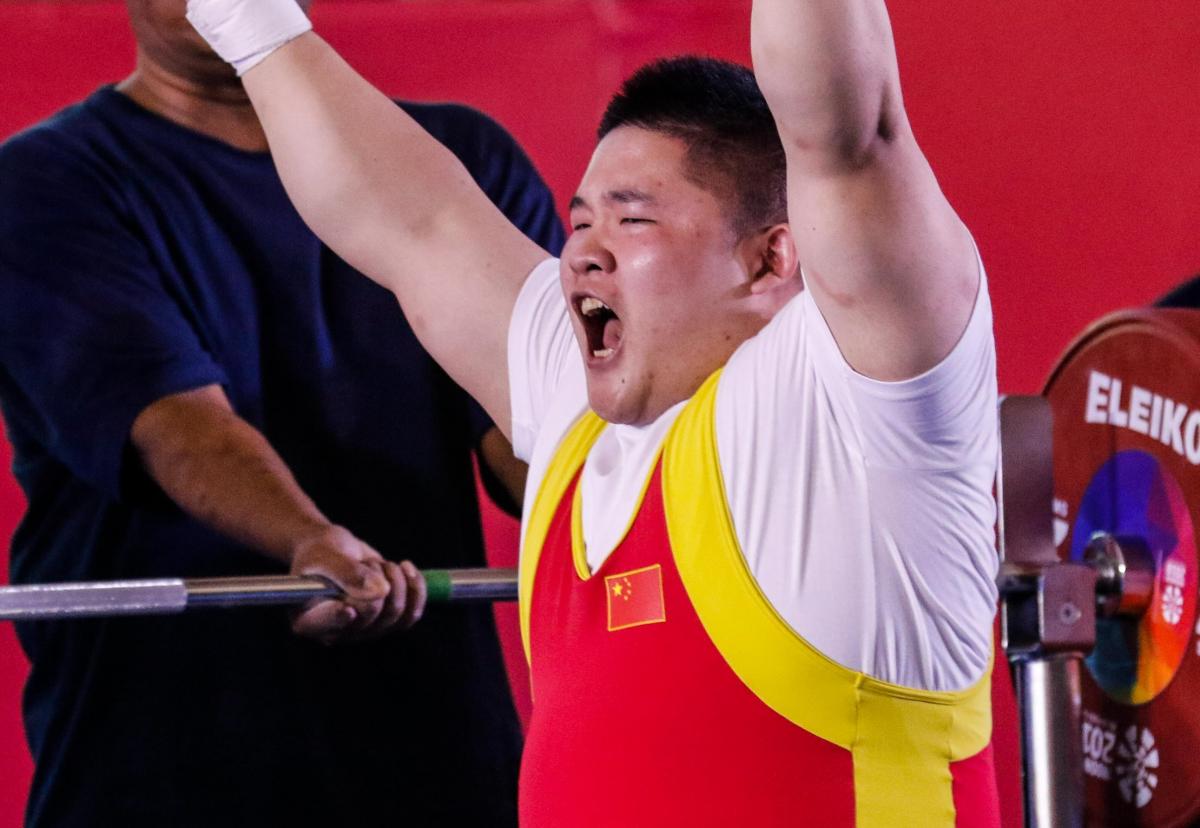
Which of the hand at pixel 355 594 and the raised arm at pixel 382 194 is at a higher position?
the raised arm at pixel 382 194

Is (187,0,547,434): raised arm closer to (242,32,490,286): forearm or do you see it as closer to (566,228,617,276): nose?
(242,32,490,286): forearm

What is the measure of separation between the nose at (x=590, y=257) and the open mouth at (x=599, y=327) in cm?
2

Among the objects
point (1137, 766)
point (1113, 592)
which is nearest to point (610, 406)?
point (1113, 592)

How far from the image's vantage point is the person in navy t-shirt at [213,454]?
76.7 inches

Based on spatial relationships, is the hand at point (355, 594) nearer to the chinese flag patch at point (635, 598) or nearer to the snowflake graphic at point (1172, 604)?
the chinese flag patch at point (635, 598)

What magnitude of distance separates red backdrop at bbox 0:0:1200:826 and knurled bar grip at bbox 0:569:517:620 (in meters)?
0.55

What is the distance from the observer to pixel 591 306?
135cm

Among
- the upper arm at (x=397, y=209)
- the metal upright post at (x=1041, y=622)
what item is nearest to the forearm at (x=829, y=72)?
the upper arm at (x=397, y=209)

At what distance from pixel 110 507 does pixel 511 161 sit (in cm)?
67

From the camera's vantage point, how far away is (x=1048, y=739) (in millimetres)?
1685

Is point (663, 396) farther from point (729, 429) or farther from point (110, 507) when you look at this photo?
point (110, 507)

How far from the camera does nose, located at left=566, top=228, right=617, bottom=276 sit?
4.33 feet

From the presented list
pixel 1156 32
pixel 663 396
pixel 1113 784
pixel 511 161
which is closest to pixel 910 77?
pixel 1156 32

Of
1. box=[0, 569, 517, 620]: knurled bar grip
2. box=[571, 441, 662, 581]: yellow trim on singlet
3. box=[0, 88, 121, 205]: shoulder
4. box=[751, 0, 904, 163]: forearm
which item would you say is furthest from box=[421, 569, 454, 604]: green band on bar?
Answer: box=[751, 0, 904, 163]: forearm
